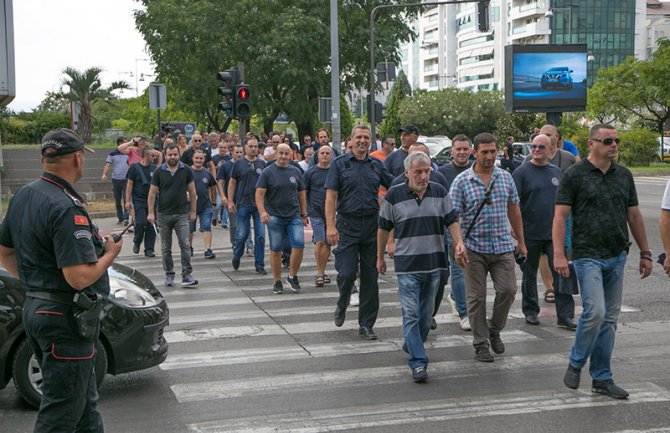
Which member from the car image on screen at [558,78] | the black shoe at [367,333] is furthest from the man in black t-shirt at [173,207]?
the car image on screen at [558,78]

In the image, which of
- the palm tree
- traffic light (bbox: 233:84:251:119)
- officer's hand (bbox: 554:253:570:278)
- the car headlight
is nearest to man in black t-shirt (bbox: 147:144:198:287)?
the car headlight

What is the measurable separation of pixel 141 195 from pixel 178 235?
3618mm

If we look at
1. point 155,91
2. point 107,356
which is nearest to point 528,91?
point 155,91

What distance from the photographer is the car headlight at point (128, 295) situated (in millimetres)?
6707

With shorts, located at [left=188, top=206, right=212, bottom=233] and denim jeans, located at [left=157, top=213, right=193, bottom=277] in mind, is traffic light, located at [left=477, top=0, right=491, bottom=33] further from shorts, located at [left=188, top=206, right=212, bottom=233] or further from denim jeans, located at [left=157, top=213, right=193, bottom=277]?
denim jeans, located at [left=157, top=213, right=193, bottom=277]

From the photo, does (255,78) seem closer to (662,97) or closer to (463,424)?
(662,97)

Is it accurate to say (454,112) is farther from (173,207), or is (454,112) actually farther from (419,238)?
(419,238)

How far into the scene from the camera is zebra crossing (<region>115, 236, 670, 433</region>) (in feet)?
20.1

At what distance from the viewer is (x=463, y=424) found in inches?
233

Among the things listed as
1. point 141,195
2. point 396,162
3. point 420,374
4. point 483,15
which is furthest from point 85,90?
point 420,374

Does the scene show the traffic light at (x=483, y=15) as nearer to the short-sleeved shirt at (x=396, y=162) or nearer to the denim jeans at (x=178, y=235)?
the short-sleeved shirt at (x=396, y=162)

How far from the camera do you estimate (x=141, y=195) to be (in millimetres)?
15422

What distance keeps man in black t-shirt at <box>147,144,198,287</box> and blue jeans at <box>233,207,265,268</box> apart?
4.16 feet

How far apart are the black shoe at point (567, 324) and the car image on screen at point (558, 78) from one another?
66.6 ft
